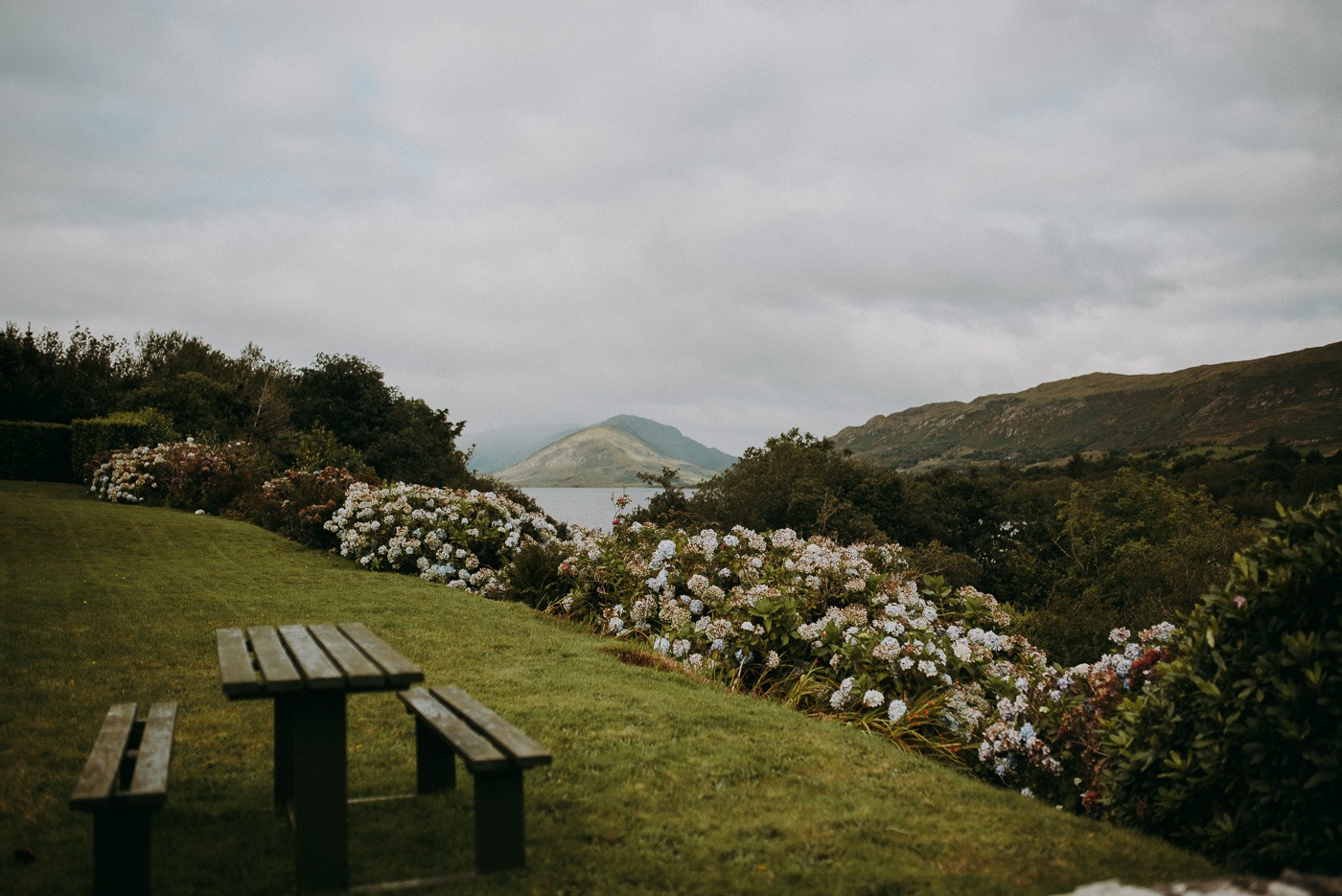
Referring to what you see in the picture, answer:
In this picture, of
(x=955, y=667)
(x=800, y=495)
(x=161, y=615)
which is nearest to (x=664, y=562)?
(x=955, y=667)

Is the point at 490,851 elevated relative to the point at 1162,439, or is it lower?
lower

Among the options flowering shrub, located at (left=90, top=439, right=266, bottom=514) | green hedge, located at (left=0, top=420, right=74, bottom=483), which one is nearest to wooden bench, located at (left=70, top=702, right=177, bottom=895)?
flowering shrub, located at (left=90, top=439, right=266, bottom=514)

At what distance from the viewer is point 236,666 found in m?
3.18

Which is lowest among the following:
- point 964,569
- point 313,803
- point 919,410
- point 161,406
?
point 964,569

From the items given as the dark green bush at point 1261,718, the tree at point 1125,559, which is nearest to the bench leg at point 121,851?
the dark green bush at point 1261,718

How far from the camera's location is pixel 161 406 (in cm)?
2723

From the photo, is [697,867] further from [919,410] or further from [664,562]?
[919,410]

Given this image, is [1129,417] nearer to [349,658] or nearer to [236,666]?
[349,658]

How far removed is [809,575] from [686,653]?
1.54m

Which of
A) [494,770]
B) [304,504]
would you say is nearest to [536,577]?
[304,504]

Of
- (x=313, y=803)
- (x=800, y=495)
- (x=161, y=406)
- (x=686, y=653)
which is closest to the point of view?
(x=313, y=803)

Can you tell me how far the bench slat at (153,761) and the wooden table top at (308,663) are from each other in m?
0.35

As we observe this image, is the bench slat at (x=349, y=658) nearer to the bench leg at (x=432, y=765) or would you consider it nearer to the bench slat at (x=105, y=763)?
the bench leg at (x=432, y=765)

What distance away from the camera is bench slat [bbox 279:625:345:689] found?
293 cm
